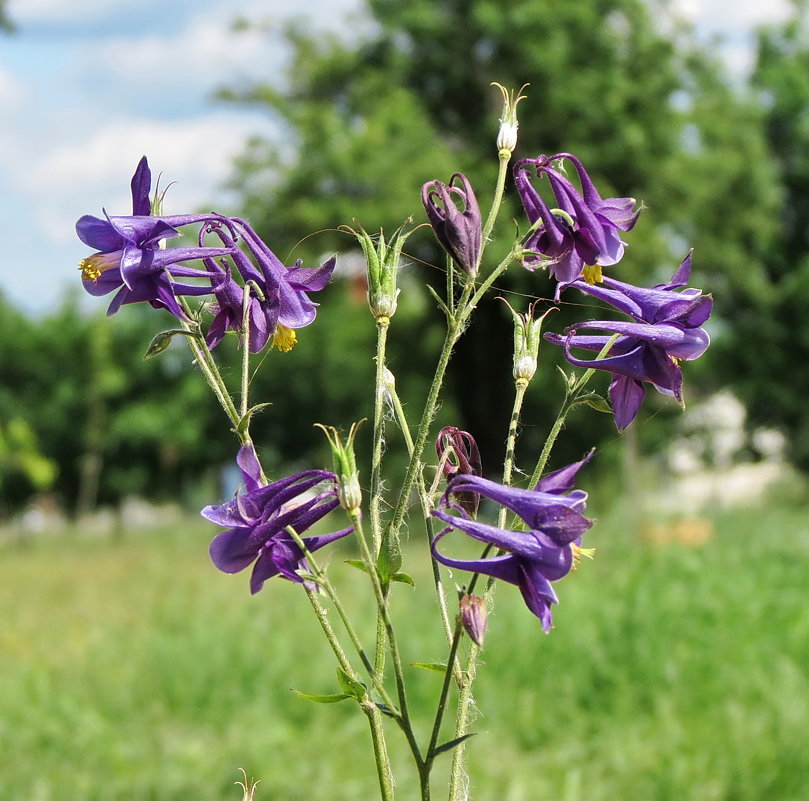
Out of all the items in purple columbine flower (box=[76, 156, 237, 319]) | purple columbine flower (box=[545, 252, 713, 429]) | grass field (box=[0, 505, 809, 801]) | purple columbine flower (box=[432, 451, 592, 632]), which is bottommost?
purple columbine flower (box=[432, 451, 592, 632])

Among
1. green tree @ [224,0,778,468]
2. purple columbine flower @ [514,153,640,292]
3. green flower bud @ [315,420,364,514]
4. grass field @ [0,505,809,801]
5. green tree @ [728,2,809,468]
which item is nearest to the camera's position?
green flower bud @ [315,420,364,514]

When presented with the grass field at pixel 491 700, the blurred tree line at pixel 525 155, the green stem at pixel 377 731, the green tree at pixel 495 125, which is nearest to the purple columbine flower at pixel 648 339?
the green stem at pixel 377 731

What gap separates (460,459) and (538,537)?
169mm

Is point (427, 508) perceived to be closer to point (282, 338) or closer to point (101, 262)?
point (282, 338)

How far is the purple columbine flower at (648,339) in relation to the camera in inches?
44.6

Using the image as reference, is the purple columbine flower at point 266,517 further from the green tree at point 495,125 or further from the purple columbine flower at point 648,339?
the green tree at point 495,125

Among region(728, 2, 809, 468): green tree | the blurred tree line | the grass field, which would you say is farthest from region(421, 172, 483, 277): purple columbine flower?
→ region(728, 2, 809, 468): green tree

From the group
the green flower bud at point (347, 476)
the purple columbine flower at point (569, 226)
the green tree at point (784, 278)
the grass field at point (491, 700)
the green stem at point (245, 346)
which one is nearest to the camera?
the green flower bud at point (347, 476)

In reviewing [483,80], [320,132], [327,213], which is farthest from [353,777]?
[483,80]

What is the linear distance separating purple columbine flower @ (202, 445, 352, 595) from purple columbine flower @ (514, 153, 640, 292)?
0.35 metres

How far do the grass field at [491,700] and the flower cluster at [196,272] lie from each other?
2762mm

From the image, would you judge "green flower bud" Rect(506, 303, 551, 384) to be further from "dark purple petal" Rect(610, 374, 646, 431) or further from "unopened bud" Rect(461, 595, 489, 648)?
"unopened bud" Rect(461, 595, 489, 648)

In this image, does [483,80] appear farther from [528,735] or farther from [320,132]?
[528,735]

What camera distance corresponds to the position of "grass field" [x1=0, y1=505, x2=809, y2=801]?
15.9 feet
